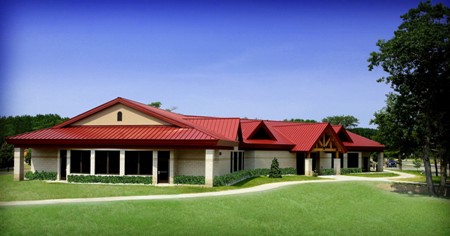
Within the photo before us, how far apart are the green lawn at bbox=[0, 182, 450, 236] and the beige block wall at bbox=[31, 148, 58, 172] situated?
1515cm

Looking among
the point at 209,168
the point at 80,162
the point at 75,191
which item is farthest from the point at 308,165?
the point at 75,191

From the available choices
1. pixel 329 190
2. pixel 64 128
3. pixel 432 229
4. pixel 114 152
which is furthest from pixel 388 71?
pixel 64 128

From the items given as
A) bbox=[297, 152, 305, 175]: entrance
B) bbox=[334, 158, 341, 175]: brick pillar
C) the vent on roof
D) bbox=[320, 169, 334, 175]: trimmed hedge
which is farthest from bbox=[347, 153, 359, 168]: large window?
the vent on roof

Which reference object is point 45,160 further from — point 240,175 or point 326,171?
point 326,171

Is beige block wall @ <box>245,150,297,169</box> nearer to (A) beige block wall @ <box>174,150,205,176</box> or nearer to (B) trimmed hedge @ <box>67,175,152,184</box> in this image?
(A) beige block wall @ <box>174,150,205,176</box>

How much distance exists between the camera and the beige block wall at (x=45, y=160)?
31922 mm

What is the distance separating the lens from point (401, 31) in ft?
86.7

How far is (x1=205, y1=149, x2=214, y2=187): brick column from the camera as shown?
89.9 ft

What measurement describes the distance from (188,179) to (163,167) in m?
2.24

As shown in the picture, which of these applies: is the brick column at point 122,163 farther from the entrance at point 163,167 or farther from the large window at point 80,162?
the large window at point 80,162

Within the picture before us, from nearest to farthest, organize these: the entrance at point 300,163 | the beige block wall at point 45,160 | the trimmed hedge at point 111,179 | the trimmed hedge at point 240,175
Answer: the trimmed hedge at point 240,175, the trimmed hedge at point 111,179, the beige block wall at point 45,160, the entrance at point 300,163

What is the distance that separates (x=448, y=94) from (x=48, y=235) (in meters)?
22.4

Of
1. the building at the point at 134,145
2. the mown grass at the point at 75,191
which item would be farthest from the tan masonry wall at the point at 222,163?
the mown grass at the point at 75,191

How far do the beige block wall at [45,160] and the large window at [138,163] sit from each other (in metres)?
6.64
